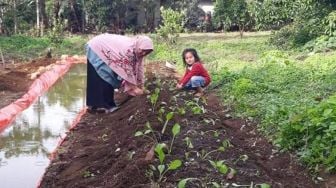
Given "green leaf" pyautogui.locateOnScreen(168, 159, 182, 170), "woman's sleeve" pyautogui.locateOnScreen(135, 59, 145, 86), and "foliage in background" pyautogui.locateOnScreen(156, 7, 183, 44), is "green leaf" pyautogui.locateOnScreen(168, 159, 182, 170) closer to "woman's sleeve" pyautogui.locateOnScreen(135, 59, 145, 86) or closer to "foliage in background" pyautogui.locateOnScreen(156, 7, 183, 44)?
"woman's sleeve" pyautogui.locateOnScreen(135, 59, 145, 86)

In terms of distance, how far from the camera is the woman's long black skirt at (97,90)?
23.8ft

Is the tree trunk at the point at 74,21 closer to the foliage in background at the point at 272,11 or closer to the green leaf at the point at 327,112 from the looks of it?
the foliage in background at the point at 272,11

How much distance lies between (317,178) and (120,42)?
3856 mm

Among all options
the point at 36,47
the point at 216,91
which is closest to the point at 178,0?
the point at 36,47

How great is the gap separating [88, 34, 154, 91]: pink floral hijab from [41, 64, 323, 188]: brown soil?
1.73 ft

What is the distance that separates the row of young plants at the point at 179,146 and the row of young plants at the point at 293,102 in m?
0.62

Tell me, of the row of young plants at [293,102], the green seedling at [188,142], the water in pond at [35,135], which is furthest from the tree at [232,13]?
the green seedling at [188,142]

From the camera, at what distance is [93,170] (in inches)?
178

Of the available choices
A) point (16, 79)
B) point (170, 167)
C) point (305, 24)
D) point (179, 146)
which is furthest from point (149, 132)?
point (305, 24)

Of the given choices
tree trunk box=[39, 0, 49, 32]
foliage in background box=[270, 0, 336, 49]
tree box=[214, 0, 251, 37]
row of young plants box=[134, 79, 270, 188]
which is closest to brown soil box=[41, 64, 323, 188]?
row of young plants box=[134, 79, 270, 188]

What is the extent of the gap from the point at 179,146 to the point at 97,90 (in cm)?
315

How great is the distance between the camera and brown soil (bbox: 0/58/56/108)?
9.14m

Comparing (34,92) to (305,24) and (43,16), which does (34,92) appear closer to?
(305,24)

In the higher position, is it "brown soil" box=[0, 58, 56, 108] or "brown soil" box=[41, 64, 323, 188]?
"brown soil" box=[41, 64, 323, 188]
